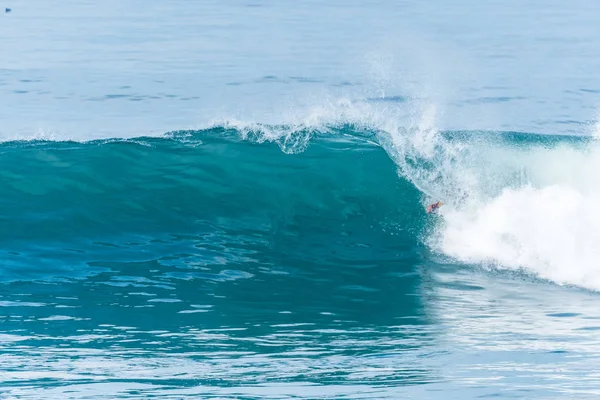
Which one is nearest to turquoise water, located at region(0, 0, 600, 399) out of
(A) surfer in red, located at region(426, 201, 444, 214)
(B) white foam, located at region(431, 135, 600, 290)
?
(B) white foam, located at region(431, 135, 600, 290)

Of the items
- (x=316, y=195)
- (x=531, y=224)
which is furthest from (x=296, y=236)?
(x=531, y=224)

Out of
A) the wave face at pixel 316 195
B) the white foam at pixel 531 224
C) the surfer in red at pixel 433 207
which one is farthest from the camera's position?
the surfer in red at pixel 433 207

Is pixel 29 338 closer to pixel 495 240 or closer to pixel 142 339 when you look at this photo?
pixel 142 339

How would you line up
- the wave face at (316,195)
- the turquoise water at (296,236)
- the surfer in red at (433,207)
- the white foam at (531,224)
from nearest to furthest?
the turquoise water at (296,236), the white foam at (531,224), the wave face at (316,195), the surfer in red at (433,207)

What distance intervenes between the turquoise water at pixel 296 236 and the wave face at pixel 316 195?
4cm

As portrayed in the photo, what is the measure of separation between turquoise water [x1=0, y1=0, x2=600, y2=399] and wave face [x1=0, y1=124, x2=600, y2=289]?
0.04 m

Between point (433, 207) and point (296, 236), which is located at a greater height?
point (433, 207)

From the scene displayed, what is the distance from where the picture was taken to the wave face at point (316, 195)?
40.5 ft

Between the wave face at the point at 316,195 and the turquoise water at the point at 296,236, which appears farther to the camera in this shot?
the wave face at the point at 316,195

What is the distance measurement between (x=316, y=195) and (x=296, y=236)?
1242mm

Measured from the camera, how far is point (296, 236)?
13.1m

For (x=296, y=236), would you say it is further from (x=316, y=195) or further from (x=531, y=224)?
(x=531, y=224)

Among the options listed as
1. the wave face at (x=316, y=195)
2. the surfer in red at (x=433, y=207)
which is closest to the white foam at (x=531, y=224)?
the wave face at (x=316, y=195)

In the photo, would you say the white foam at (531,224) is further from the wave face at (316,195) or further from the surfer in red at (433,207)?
the surfer in red at (433,207)
